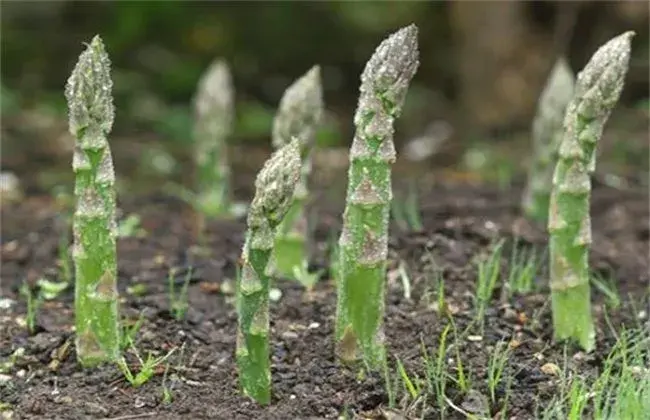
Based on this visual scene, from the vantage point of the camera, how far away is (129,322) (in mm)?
3252

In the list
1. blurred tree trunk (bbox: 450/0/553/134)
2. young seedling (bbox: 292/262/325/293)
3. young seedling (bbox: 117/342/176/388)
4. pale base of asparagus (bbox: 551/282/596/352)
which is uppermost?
blurred tree trunk (bbox: 450/0/553/134)

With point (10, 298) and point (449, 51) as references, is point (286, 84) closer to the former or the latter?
point (449, 51)

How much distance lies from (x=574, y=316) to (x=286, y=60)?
5.01m

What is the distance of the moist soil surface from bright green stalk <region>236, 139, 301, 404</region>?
0.38ft

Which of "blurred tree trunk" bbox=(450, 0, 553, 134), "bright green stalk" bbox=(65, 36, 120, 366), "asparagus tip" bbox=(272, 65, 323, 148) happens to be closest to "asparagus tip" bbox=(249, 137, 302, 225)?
"bright green stalk" bbox=(65, 36, 120, 366)

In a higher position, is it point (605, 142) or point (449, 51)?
point (449, 51)

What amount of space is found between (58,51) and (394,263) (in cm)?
454

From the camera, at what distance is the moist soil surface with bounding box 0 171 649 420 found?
2.77 metres

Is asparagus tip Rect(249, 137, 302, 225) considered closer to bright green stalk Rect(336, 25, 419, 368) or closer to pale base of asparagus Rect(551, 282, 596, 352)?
bright green stalk Rect(336, 25, 419, 368)

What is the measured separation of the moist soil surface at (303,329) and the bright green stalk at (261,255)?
0.38ft

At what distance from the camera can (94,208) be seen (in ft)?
9.36

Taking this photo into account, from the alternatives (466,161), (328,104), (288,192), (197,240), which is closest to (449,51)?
(328,104)

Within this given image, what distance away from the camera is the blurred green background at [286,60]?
6.70m

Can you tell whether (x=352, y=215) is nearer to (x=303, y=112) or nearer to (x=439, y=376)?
(x=439, y=376)
